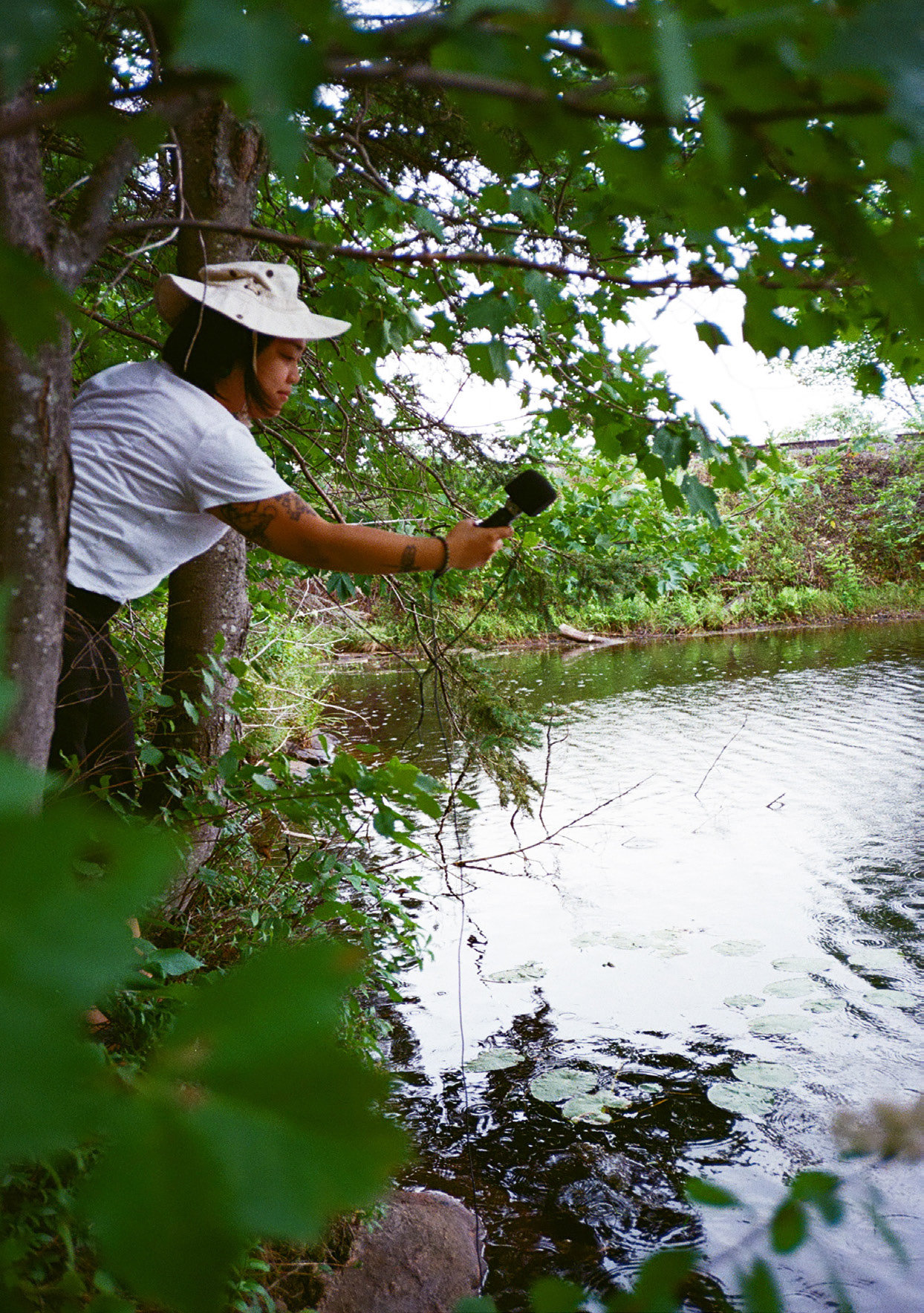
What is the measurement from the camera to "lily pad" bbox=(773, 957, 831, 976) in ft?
12.0

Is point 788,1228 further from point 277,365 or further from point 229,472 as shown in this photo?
point 277,365

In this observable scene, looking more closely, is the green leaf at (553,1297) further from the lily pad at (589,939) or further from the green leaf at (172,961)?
the lily pad at (589,939)

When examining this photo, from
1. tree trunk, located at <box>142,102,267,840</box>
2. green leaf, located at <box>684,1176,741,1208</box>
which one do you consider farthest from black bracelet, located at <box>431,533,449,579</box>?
green leaf, located at <box>684,1176,741,1208</box>

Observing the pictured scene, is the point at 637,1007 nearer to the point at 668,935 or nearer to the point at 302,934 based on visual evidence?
the point at 668,935

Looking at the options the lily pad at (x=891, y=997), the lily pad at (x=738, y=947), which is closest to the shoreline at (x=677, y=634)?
the lily pad at (x=738, y=947)

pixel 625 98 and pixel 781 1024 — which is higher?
pixel 625 98

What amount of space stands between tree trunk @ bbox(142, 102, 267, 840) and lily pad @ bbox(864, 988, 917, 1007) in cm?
246

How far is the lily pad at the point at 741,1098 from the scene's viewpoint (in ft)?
9.02

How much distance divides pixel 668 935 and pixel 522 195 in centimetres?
308

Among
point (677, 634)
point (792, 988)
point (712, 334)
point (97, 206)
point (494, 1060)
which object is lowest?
point (494, 1060)

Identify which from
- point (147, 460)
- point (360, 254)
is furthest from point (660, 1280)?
point (147, 460)

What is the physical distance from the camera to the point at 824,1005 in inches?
132

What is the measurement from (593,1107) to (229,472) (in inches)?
84.8

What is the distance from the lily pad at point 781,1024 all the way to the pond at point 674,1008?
10 millimetres
